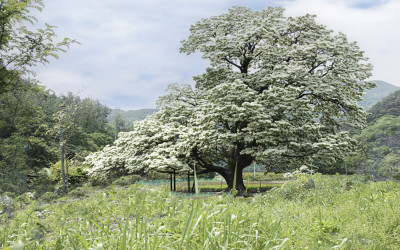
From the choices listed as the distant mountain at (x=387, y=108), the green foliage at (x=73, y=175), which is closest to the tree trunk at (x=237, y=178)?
the green foliage at (x=73, y=175)

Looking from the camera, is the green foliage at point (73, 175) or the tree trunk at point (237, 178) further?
the green foliage at point (73, 175)

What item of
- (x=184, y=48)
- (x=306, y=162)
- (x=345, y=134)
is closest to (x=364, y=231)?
(x=345, y=134)

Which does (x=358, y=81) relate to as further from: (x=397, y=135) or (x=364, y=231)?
(x=397, y=135)

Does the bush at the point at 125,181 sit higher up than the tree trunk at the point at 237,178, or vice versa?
the tree trunk at the point at 237,178

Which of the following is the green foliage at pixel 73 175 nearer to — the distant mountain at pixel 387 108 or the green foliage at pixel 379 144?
the green foliage at pixel 379 144

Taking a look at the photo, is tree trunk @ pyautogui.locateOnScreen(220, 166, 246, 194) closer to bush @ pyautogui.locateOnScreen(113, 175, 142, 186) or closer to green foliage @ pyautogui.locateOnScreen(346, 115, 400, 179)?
→ bush @ pyautogui.locateOnScreen(113, 175, 142, 186)

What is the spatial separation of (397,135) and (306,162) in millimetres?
30754

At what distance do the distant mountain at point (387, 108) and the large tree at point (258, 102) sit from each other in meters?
36.9

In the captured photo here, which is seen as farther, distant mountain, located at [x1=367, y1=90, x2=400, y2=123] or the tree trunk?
distant mountain, located at [x1=367, y1=90, x2=400, y2=123]

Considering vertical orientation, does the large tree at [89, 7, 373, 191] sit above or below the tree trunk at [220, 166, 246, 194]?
above

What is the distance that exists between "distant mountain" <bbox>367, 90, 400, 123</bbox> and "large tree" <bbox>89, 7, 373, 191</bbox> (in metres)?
36.9

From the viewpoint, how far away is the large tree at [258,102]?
10703mm

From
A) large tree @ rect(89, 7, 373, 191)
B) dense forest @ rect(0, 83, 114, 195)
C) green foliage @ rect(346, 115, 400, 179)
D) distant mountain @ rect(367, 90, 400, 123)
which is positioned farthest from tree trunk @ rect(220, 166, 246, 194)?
distant mountain @ rect(367, 90, 400, 123)

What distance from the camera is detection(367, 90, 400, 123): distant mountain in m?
44.5
